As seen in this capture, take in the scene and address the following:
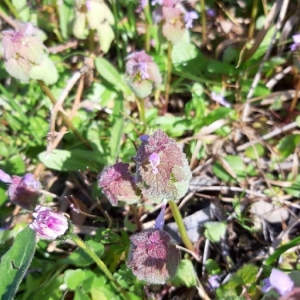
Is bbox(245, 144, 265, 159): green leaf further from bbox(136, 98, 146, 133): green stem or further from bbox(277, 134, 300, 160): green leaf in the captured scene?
bbox(136, 98, 146, 133): green stem

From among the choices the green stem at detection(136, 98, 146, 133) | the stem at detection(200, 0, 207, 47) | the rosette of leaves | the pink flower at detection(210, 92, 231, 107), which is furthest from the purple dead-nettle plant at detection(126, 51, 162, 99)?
the stem at detection(200, 0, 207, 47)

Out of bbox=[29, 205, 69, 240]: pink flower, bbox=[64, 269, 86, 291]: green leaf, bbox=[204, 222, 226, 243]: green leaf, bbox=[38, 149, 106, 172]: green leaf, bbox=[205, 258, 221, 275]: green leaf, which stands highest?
bbox=[29, 205, 69, 240]: pink flower

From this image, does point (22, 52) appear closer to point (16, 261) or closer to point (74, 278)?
point (16, 261)

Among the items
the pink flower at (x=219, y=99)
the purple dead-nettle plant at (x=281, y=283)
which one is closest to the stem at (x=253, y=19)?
the pink flower at (x=219, y=99)

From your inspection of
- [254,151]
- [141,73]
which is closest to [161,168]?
[141,73]

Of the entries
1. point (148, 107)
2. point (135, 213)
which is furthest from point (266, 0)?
point (135, 213)

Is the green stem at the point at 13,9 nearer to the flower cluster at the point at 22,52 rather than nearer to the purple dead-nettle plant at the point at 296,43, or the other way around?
the flower cluster at the point at 22,52

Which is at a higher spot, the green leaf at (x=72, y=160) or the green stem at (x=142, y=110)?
the green stem at (x=142, y=110)
